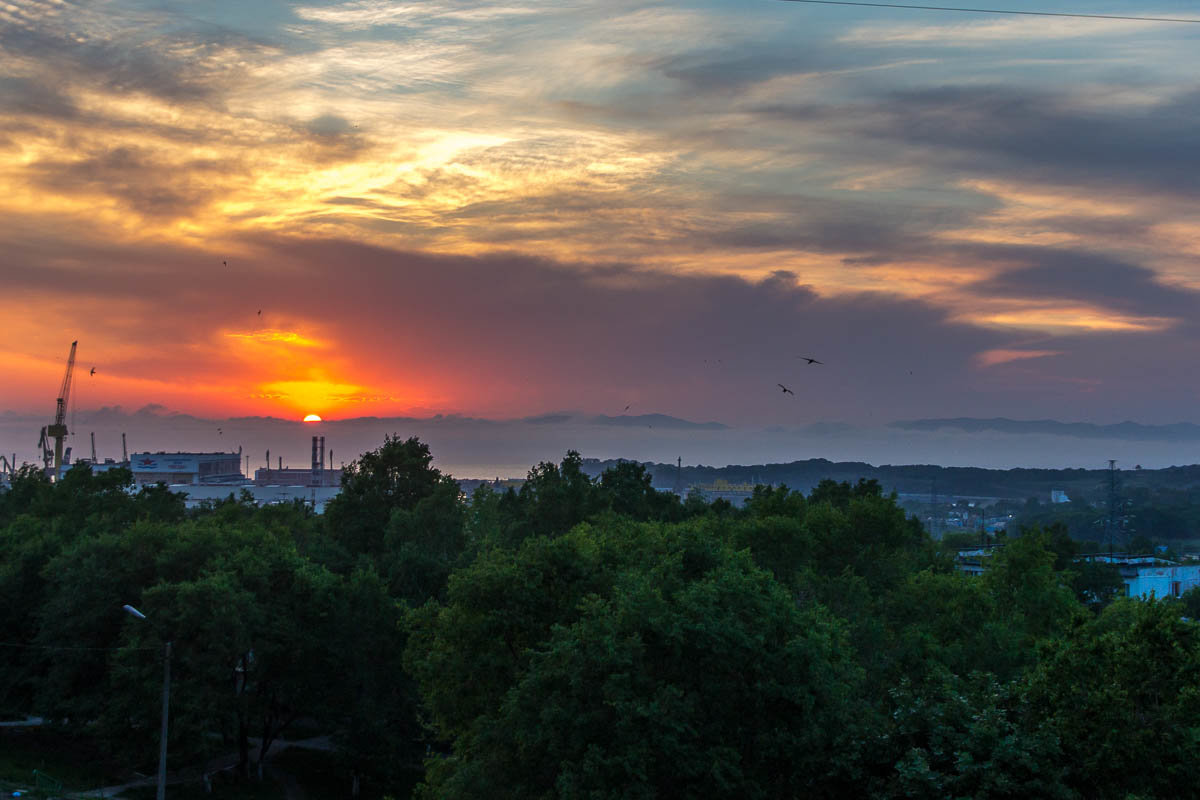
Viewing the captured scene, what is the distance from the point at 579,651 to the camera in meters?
31.3

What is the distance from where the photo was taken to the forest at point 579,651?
25.2 meters

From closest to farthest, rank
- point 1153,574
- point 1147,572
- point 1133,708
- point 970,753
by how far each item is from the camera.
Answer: point 1133,708 < point 970,753 < point 1147,572 < point 1153,574

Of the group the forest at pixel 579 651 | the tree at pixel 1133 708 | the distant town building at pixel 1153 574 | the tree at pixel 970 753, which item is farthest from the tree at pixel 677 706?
the distant town building at pixel 1153 574

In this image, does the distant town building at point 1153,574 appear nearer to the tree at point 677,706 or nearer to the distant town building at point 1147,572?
the distant town building at point 1147,572

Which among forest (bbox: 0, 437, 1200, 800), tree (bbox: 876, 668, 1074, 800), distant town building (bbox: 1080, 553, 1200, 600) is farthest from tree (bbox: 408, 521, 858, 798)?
distant town building (bbox: 1080, 553, 1200, 600)

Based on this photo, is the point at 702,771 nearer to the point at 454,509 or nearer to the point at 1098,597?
the point at 454,509

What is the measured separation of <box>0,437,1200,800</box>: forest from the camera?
2522 cm

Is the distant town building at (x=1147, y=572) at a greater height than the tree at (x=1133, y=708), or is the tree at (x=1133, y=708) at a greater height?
the tree at (x=1133, y=708)

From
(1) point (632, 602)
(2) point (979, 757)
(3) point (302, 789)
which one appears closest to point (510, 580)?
(1) point (632, 602)

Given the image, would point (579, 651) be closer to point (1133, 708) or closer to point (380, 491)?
point (1133, 708)

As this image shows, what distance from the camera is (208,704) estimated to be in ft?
170

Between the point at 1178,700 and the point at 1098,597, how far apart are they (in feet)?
326

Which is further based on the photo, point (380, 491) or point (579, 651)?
point (380, 491)

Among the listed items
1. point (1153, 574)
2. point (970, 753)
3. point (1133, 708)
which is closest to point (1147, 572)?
point (1153, 574)
